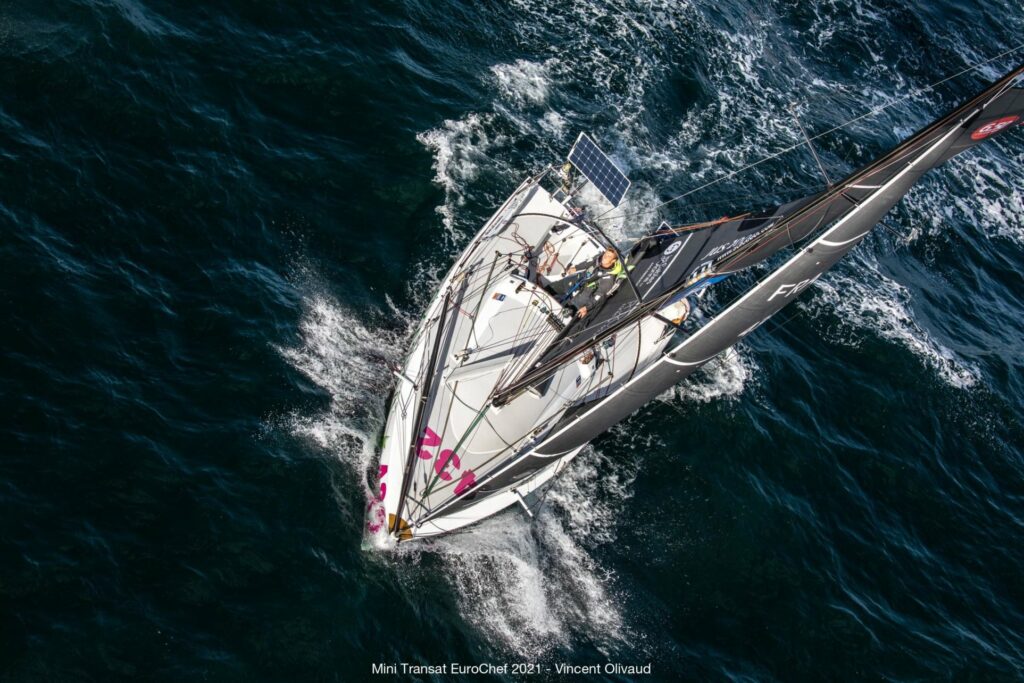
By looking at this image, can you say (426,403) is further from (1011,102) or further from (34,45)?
(34,45)

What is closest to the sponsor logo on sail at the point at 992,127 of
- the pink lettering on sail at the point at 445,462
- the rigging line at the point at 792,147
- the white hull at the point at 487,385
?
the white hull at the point at 487,385

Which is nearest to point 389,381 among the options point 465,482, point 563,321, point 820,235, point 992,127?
point 465,482

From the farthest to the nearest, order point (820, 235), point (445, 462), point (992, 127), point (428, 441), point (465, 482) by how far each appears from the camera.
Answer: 1. point (428, 441)
2. point (445, 462)
3. point (465, 482)
4. point (820, 235)
5. point (992, 127)

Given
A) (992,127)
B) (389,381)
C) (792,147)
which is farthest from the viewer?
(792,147)

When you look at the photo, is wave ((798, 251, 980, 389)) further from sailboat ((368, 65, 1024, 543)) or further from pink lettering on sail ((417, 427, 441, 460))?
pink lettering on sail ((417, 427, 441, 460))

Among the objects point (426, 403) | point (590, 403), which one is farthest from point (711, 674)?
point (426, 403)

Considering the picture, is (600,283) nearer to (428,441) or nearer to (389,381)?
(389,381)
